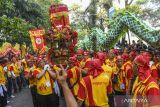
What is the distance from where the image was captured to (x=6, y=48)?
2177cm

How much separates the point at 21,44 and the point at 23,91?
998 centimetres

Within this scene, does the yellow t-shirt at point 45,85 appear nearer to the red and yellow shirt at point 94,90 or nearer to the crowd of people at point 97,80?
the crowd of people at point 97,80

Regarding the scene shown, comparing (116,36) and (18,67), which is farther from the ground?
(116,36)

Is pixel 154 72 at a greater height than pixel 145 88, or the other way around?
pixel 145 88

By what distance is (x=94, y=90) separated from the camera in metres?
6.90

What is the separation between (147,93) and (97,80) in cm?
155

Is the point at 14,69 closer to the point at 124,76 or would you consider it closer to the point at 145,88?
the point at 124,76

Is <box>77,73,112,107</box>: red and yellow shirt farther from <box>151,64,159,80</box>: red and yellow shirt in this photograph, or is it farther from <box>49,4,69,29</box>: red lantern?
<box>151,64,159,80</box>: red and yellow shirt

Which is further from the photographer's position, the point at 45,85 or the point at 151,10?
the point at 151,10

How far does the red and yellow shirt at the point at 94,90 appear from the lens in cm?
686

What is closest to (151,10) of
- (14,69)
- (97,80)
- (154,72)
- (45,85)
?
(14,69)

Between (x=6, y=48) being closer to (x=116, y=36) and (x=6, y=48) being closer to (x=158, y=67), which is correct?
(x=116, y=36)

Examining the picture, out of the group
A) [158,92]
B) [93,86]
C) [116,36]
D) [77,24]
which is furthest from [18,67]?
[77,24]

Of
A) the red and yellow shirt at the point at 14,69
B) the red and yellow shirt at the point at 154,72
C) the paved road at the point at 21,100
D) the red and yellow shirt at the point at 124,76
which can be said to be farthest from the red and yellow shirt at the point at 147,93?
the red and yellow shirt at the point at 14,69
